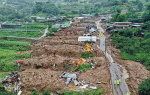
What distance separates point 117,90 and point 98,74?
3589 mm

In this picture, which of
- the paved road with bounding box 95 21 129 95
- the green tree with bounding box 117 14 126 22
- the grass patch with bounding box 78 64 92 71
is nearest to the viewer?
the paved road with bounding box 95 21 129 95

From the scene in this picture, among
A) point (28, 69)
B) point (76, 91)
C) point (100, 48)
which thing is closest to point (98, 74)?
point (76, 91)

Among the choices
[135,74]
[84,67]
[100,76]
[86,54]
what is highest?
[86,54]

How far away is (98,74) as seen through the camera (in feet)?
66.2

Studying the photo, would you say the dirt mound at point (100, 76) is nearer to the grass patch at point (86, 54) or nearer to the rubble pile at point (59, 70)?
the rubble pile at point (59, 70)

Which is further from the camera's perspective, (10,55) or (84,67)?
(10,55)

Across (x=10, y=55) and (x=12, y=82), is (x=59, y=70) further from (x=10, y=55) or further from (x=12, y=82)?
(x=10, y=55)

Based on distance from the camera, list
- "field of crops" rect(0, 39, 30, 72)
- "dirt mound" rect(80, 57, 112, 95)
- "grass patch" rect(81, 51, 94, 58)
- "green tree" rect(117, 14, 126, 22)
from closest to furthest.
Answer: "dirt mound" rect(80, 57, 112, 95)
"field of crops" rect(0, 39, 30, 72)
"grass patch" rect(81, 51, 94, 58)
"green tree" rect(117, 14, 126, 22)

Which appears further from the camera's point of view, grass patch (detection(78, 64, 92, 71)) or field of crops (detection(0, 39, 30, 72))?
field of crops (detection(0, 39, 30, 72))

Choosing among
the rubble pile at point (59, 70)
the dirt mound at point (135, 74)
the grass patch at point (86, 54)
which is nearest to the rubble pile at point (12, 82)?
the rubble pile at point (59, 70)

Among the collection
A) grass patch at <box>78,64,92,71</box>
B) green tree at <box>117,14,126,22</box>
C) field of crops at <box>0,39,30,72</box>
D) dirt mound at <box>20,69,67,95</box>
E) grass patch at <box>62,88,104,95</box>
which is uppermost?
green tree at <box>117,14,126,22</box>

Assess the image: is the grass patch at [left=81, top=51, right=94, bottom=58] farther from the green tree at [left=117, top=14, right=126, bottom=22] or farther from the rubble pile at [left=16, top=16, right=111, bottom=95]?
the green tree at [left=117, top=14, right=126, bottom=22]

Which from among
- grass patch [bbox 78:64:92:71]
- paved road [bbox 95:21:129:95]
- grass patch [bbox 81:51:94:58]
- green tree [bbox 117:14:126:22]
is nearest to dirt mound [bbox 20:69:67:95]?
grass patch [bbox 78:64:92:71]

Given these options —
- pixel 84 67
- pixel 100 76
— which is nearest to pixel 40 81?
pixel 84 67
